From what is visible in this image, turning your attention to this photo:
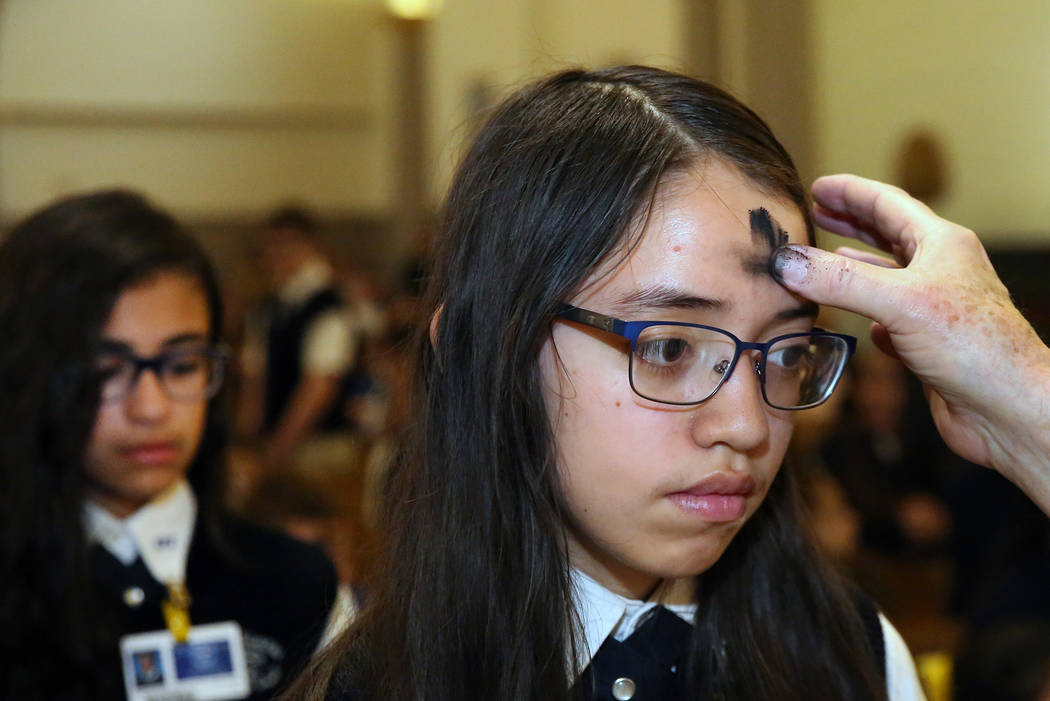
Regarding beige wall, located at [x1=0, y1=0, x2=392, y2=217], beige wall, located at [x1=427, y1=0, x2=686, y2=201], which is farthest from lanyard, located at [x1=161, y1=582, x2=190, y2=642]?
beige wall, located at [x1=0, y1=0, x2=392, y2=217]

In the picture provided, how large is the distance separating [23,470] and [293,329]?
4.00m

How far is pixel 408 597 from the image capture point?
4.44ft

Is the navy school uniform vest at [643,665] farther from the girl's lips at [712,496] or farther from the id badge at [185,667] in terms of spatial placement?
the id badge at [185,667]

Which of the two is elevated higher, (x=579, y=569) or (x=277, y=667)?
(x=579, y=569)

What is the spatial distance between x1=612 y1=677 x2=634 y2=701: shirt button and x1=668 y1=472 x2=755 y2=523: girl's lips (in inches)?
9.2

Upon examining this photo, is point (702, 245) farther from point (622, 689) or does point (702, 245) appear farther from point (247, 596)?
point (247, 596)

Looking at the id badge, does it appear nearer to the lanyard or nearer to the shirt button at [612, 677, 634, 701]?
the lanyard

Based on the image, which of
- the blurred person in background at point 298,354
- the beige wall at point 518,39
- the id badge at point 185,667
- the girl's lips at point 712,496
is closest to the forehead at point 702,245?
the girl's lips at point 712,496

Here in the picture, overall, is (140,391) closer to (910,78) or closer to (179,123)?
(910,78)

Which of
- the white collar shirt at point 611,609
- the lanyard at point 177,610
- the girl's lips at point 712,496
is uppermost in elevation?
the girl's lips at point 712,496

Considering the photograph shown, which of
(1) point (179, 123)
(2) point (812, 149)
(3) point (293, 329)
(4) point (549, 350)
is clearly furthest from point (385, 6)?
(4) point (549, 350)

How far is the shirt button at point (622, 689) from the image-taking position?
1339 millimetres

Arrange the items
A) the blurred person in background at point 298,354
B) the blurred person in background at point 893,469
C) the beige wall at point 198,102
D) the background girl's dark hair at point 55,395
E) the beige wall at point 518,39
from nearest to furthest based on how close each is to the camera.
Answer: the background girl's dark hair at point 55,395, the blurred person in background at point 893,469, the blurred person in background at point 298,354, the beige wall at point 518,39, the beige wall at point 198,102

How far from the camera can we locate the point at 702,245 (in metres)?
1.25
